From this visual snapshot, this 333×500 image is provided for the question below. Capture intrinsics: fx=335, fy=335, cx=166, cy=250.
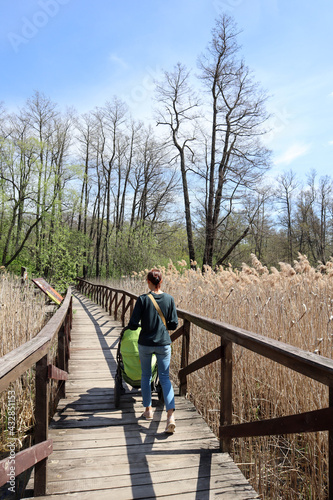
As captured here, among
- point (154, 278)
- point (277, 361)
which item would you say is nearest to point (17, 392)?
point (154, 278)

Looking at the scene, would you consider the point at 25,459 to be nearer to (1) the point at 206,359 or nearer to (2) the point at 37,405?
(2) the point at 37,405

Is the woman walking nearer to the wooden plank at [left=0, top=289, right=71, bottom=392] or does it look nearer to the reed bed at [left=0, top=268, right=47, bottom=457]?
the wooden plank at [left=0, top=289, right=71, bottom=392]

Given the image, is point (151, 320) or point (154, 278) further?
point (154, 278)

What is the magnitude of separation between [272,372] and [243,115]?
17.6 m

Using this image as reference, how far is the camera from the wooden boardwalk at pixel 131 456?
2346 millimetres

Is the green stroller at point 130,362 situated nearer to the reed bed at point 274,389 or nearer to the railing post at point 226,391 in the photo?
the reed bed at point 274,389

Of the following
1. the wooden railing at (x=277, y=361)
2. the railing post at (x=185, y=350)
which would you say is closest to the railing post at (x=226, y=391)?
the wooden railing at (x=277, y=361)

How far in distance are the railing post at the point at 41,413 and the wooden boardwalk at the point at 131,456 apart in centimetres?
10

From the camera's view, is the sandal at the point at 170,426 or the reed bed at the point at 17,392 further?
the reed bed at the point at 17,392

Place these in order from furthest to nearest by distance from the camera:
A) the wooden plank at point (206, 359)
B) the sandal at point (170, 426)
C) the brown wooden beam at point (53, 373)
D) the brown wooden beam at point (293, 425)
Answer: the sandal at point (170, 426), the wooden plank at point (206, 359), the brown wooden beam at point (53, 373), the brown wooden beam at point (293, 425)

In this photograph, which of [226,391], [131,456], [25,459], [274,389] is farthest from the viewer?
[274,389]

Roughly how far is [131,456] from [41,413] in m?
0.89

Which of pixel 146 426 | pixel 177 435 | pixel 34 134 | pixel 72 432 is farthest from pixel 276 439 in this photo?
pixel 34 134

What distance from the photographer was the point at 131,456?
2.78m
